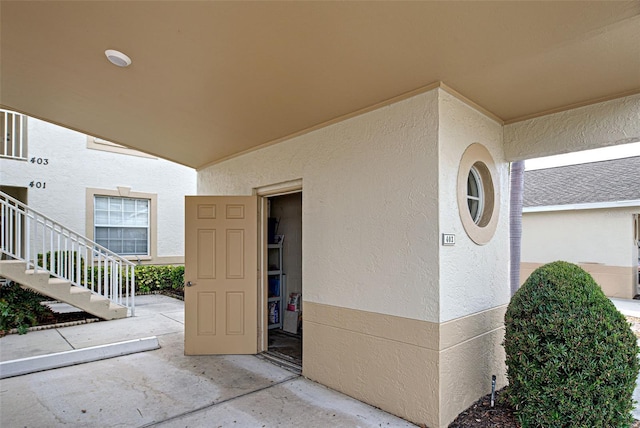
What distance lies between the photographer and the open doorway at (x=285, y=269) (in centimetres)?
589

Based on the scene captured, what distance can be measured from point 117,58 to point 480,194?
11.8ft

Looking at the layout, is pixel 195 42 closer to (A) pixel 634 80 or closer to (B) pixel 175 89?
(B) pixel 175 89

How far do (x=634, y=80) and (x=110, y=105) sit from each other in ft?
16.3

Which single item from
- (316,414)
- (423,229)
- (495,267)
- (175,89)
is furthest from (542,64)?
(316,414)

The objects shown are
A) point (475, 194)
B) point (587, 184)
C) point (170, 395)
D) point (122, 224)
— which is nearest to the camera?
point (170, 395)

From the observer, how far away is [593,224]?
964cm

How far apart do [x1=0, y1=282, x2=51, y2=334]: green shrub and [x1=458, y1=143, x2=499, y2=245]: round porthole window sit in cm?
680

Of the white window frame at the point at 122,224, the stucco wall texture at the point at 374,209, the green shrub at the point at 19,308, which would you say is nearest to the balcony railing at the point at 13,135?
the white window frame at the point at 122,224

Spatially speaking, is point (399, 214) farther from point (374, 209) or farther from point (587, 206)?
point (587, 206)

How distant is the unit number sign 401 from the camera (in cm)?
292

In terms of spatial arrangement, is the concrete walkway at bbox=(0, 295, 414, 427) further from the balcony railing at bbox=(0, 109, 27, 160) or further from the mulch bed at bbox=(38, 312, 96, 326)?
the balcony railing at bbox=(0, 109, 27, 160)

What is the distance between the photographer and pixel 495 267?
3592 mm

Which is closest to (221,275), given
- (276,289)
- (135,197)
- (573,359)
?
(276,289)

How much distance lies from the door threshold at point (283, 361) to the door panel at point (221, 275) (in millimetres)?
232
